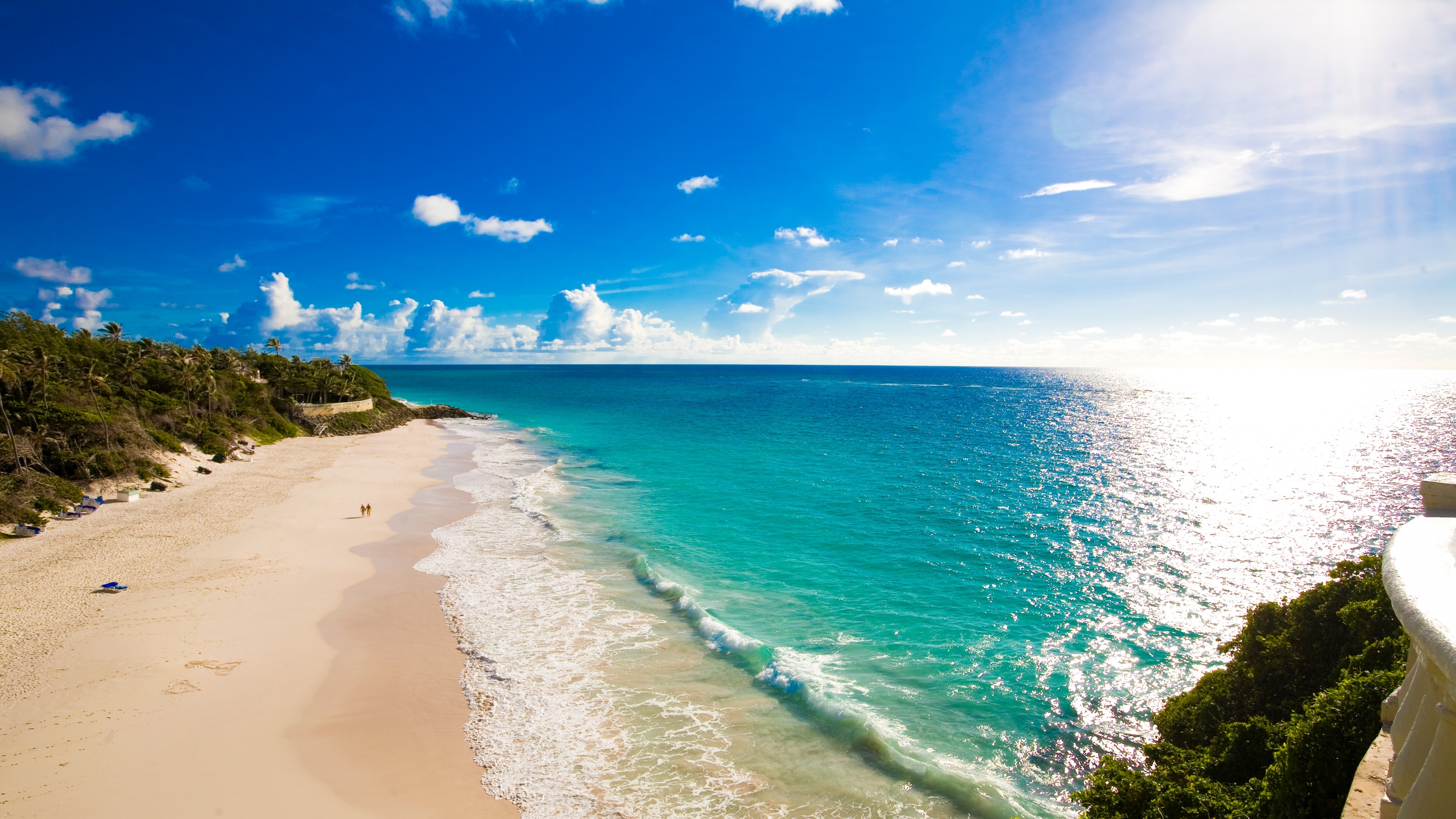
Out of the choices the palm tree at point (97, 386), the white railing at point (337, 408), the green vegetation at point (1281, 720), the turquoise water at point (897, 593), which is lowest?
the turquoise water at point (897, 593)

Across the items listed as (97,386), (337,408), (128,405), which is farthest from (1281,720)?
(337,408)

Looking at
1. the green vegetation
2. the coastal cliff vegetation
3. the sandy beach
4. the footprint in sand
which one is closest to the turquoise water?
the sandy beach

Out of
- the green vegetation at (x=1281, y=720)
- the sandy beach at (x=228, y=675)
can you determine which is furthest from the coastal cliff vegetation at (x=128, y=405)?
the green vegetation at (x=1281, y=720)

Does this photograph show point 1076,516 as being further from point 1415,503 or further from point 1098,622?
point 1415,503

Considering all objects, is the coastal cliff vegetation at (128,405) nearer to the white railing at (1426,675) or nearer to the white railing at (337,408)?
the white railing at (337,408)

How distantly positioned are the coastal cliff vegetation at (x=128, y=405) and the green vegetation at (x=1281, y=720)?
147 feet

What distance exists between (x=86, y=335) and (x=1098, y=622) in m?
99.5

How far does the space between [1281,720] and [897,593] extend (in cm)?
1338

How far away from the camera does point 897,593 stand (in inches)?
934

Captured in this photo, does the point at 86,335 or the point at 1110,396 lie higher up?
the point at 86,335

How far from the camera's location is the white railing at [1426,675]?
352 centimetres

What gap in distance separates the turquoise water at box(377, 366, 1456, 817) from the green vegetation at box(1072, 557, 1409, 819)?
3553 millimetres

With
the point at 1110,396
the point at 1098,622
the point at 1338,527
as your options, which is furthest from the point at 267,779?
the point at 1110,396

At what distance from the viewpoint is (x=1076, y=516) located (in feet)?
111
